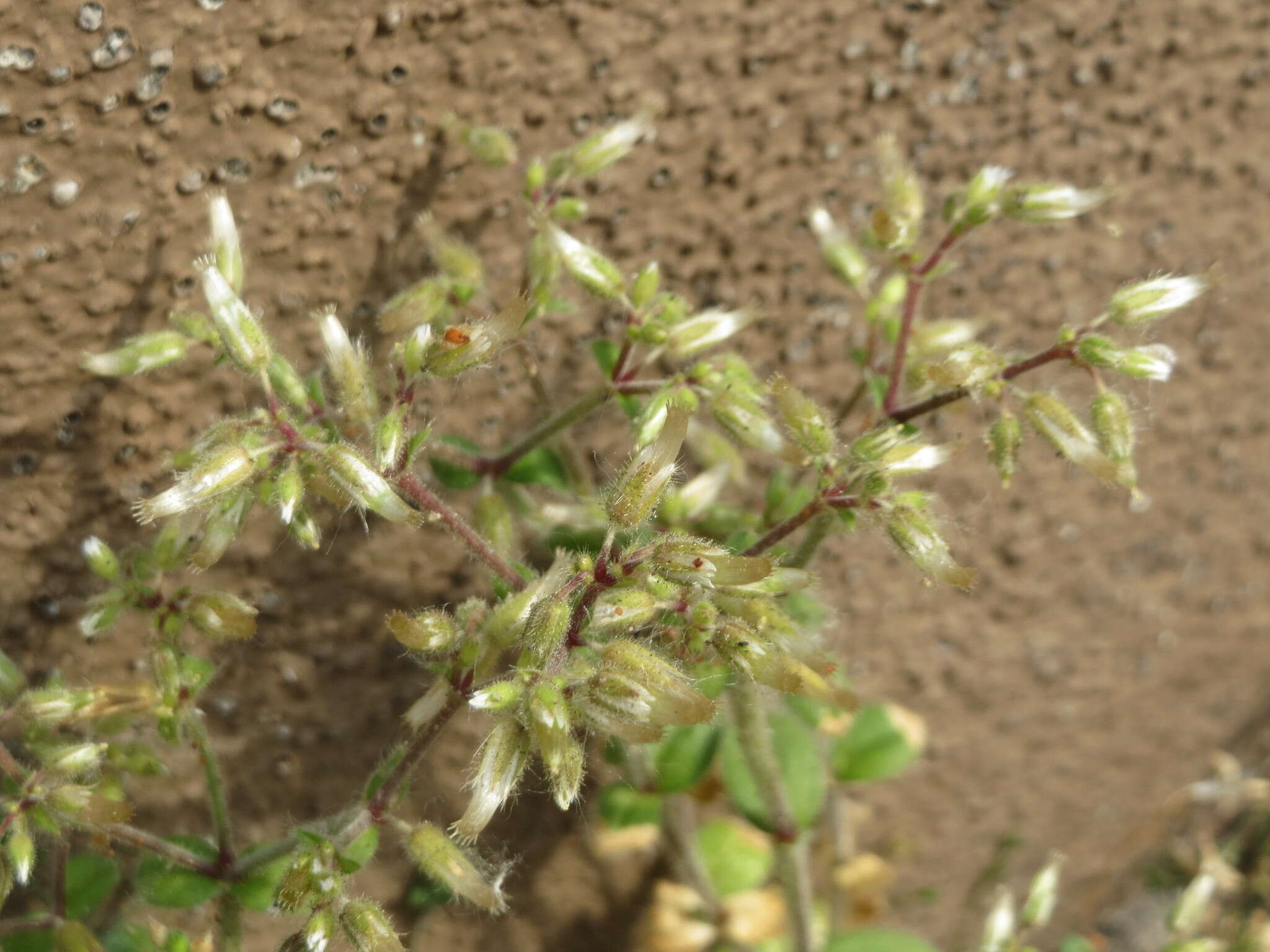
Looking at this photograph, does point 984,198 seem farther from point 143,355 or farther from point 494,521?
point 143,355

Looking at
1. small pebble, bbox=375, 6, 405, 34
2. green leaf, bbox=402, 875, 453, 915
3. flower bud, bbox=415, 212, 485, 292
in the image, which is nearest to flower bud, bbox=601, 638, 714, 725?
flower bud, bbox=415, 212, 485, 292

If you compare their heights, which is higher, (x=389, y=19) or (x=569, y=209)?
(x=389, y=19)

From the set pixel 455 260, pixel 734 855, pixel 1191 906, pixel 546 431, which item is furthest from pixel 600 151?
pixel 1191 906

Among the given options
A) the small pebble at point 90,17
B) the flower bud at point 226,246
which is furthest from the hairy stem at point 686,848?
the small pebble at point 90,17

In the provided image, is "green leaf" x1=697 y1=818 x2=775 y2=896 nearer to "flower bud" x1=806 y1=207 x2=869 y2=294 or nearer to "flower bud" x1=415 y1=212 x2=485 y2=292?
"flower bud" x1=806 y1=207 x2=869 y2=294

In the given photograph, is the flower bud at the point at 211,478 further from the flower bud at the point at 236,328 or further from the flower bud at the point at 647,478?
the flower bud at the point at 647,478

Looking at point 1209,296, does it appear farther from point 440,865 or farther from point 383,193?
point 440,865

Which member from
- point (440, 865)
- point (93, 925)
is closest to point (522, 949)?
point (93, 925)
